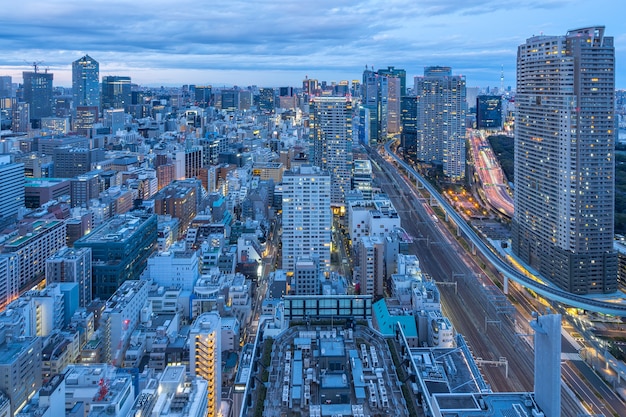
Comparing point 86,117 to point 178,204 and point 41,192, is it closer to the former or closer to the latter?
point 41,192

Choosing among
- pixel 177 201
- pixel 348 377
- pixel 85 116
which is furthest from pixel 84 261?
pixel 85 116

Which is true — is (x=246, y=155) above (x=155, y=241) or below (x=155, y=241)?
above

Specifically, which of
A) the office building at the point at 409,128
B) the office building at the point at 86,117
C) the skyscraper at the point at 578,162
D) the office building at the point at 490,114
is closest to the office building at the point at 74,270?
the skyscraper at the point at 578,162

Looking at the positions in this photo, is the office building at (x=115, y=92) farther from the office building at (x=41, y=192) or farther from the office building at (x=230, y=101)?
the office building at (x=41, y=192)

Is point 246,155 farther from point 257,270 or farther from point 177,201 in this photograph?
point 257,270

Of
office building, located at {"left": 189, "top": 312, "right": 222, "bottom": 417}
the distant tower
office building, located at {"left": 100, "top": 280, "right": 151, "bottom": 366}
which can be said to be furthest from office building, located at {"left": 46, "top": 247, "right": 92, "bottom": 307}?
the distant tower

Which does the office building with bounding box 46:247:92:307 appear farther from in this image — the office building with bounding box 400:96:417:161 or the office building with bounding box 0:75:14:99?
the office building with bounding box 0:75:14:99

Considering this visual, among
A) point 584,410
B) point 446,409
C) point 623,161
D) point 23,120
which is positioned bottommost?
point 584,410
